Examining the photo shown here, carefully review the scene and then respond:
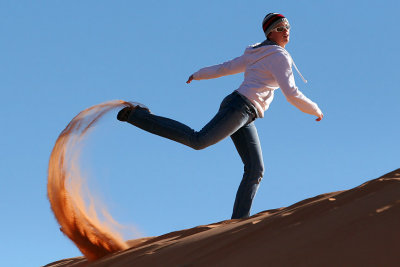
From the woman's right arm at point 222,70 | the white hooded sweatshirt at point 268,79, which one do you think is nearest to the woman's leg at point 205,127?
the white hooded sweatshirt at point 268,79

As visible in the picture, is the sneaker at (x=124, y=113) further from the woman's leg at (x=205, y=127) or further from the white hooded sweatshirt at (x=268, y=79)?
the white hooded sweatshirt at (x=268, y=79)

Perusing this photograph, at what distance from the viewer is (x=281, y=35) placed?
6.31m

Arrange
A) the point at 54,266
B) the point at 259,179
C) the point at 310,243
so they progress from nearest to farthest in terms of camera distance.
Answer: the point at 310,243, the point at 259,179, the point at 54,266

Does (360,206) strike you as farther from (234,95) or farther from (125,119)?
(125,119)

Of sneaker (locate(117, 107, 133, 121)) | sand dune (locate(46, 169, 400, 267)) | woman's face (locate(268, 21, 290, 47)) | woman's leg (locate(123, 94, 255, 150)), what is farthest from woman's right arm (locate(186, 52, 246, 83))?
sand dune (locate(46, 169, 400, 267))

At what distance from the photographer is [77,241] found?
592 centimetres

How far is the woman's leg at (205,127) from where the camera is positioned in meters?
5.82

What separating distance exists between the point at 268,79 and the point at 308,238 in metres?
2.17

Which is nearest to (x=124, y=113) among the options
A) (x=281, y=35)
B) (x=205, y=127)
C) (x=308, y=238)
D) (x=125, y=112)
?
(x=125, y=112)

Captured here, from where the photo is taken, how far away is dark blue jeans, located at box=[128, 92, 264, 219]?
5844 millimetres

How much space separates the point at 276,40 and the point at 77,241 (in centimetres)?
256

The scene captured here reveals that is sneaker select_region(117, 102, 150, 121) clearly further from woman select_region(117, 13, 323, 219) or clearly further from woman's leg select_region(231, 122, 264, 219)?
woman's leg select_region(231, 122, 264, 219)

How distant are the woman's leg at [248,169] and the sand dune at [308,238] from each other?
0.62 meters

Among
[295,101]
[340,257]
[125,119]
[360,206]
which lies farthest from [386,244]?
[125,119]
